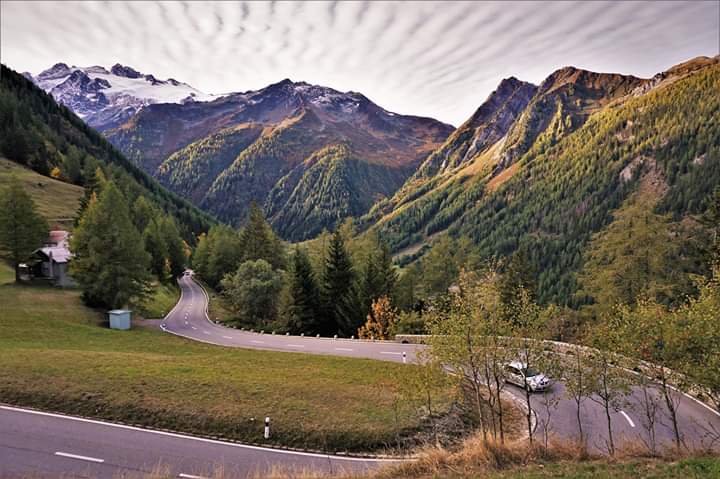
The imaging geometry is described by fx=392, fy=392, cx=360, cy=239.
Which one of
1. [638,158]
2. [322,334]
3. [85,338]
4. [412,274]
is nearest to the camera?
[85,338]

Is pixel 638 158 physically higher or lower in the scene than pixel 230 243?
higher

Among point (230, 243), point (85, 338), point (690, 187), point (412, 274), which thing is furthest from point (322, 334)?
point (690, 187)

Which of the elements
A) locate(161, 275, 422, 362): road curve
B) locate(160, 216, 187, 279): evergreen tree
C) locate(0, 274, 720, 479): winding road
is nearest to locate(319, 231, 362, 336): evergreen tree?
locate(161, 275, 422, 362): road curve

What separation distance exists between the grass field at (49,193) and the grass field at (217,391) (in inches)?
2439

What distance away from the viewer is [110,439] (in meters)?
15.7

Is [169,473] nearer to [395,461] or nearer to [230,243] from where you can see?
[395,461]

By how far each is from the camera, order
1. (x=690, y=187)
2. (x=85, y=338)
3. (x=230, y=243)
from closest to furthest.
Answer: (x=85, y=338), (x=230, y=243), (x=690, y=187)

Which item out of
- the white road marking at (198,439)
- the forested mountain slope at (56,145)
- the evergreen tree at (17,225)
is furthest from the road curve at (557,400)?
the forested mountain slope at (56,145)

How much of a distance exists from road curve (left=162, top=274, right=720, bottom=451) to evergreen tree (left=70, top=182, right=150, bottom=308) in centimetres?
718

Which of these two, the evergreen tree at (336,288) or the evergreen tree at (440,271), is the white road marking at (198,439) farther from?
the evergreen tree at (440,271)

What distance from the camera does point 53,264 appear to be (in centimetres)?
4709

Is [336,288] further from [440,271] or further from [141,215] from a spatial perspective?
[141,215]

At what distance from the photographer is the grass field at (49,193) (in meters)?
78.8

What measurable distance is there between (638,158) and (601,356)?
202m
